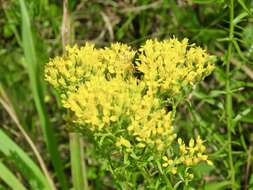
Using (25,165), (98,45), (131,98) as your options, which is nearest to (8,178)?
(25,165)

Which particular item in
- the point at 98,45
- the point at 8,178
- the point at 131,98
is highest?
the point at 131,98

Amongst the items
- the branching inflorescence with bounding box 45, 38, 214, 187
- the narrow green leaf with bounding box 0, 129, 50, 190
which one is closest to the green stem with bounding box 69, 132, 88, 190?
the narrow green leaf with bounding box 0, 129, 50, 190

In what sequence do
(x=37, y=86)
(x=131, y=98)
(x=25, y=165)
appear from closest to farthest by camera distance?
1. (x=131, y=98)
2. (x=25, y=165)
3. (x=37, y=86)

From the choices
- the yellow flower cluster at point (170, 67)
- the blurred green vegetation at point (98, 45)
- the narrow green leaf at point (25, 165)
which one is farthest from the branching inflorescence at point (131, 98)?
the blurred green vegetation at point (98, 45)

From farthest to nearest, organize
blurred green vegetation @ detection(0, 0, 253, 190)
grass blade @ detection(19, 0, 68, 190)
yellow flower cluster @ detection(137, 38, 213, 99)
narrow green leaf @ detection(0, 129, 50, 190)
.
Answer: blurred green vegetation @ detection(0, 0, 253, 190)
grass blade @ detection(19, 0, 68, 190)
narrow green leaf @ detection(0, 129, 50, 190)
yellow flower cluster @ detection(137, 38, 213, 99)

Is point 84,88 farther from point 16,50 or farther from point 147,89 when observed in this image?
point 16,50

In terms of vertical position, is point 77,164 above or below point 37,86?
below

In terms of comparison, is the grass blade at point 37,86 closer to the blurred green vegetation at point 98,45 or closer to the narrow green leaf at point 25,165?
the blurred green vegetation at point 98,45

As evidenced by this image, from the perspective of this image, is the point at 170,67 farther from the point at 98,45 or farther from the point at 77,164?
the point at 98,45

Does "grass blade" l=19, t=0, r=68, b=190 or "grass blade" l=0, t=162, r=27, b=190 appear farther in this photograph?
"grass blade" l=19, t=0, r=68, b=190

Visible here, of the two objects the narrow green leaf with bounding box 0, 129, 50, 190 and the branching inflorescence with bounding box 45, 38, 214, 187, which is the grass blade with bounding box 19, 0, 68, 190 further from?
the branching inflorescence with bounding box 45, 38, 214, 187
